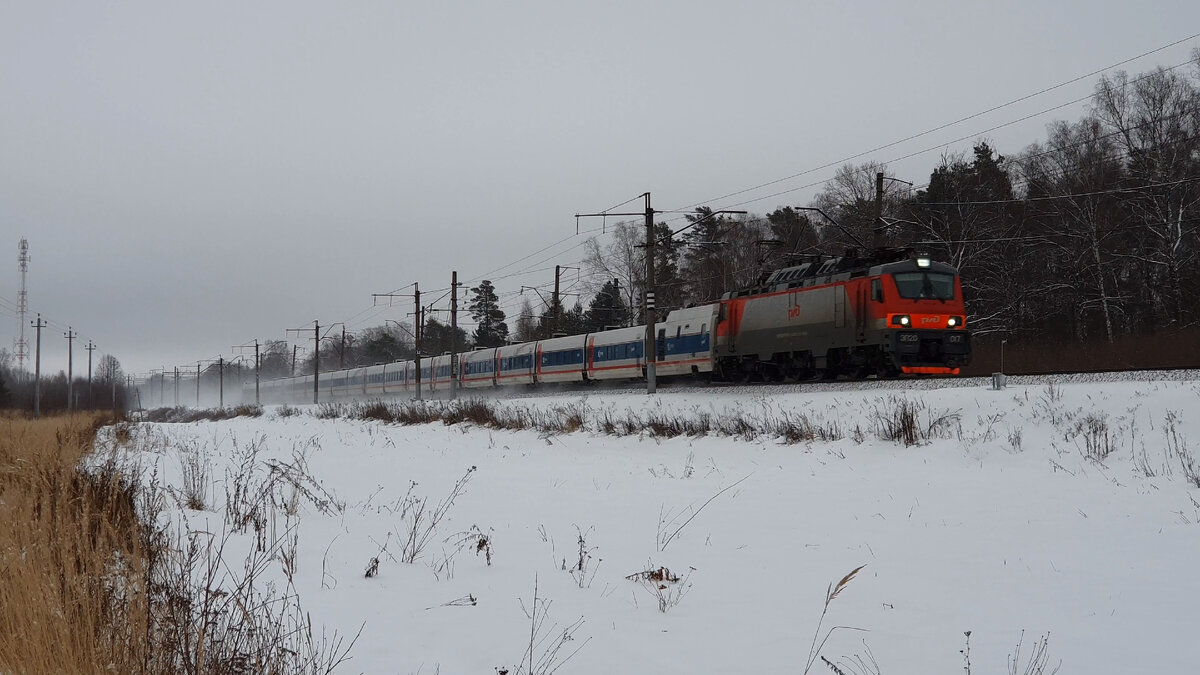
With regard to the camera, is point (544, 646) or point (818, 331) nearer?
point (544, 646)

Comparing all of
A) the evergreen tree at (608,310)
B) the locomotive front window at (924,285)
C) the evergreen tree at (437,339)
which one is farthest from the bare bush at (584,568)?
the evergreen tree at (437,339)

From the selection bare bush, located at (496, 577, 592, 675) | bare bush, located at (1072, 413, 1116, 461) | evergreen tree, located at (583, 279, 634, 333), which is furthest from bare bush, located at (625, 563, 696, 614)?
evergreen tree, located at (583, 279, 634, 333)

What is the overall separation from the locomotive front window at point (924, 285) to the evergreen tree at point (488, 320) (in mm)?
50181

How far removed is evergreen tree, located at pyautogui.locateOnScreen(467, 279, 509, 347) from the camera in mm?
70188

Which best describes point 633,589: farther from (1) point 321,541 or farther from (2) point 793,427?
(2) point 793,427

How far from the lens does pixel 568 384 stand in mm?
37562

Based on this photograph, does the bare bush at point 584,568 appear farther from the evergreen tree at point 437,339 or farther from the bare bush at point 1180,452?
the evergreen tree at point 437,339

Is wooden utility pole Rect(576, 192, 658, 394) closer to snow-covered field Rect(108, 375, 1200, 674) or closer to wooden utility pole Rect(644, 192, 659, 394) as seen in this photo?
wooden utility pole Rect(644, 192, 659, 394)

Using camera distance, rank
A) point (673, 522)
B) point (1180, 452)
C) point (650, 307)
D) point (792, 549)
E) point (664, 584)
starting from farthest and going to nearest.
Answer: point (650, 307) < point (1180, 452) < point (673, 522) < point (792, 549) < point (664, 584)

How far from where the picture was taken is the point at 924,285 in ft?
64.0

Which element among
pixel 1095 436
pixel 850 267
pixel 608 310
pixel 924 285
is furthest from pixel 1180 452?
pixel 608 310

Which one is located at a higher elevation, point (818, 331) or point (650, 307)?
point (650, 307)

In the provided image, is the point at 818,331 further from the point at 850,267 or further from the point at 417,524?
the point at 417,524

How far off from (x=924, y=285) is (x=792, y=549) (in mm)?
14569
